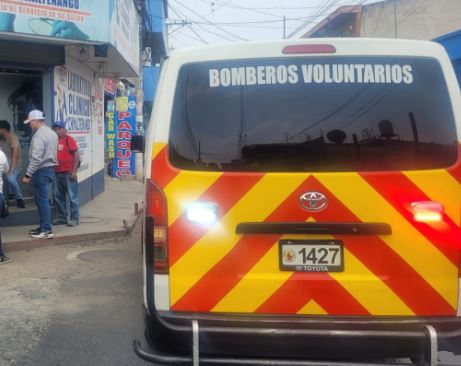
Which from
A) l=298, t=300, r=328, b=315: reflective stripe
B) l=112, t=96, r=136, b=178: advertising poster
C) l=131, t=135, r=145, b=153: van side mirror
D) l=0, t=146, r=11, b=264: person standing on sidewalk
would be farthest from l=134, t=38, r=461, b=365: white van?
l=112, t=96, r=136, b=178: advertising poster

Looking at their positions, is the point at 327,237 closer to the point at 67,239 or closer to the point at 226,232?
the point at 226,232

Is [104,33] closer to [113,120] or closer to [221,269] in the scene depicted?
[221,269]

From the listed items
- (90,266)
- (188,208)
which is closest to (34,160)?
(90,266)

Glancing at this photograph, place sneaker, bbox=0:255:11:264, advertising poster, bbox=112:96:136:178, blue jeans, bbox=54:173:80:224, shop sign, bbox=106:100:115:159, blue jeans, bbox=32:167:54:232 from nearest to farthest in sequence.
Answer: sneaker, bbox=0:255:11:264, blue jeans, bbox=32:167:54:232, blue jeans, bbox=54:173:80:224, advertising poster, bbox=112:96:136:178, shop sign, bbox=106:100:115:159

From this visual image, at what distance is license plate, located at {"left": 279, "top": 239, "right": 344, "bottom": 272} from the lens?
2.98 metres

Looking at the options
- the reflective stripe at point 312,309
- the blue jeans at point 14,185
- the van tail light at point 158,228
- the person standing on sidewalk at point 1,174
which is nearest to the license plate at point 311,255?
the reflective stripe at point 312,309

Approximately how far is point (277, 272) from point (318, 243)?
0.89 feet

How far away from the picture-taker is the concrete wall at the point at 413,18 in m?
25.4

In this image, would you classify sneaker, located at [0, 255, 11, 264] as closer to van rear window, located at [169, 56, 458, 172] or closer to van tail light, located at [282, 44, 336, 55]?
→ van rear window, located at [169, 56, 458, 172]

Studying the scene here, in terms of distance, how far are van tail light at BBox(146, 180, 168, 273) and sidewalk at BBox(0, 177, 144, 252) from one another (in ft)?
16.9

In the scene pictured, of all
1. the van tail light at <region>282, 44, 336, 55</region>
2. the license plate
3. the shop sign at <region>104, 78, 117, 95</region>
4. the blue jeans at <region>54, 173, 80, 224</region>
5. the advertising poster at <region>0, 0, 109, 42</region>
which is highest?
the advertising poster at <region>0, 0, 109, 42</region>

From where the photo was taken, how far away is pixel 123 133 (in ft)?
57.1

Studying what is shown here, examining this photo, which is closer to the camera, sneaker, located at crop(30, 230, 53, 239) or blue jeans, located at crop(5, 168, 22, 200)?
sneaker, located at crop(30, 230, 53, 239)

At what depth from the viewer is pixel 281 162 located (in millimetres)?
2977
